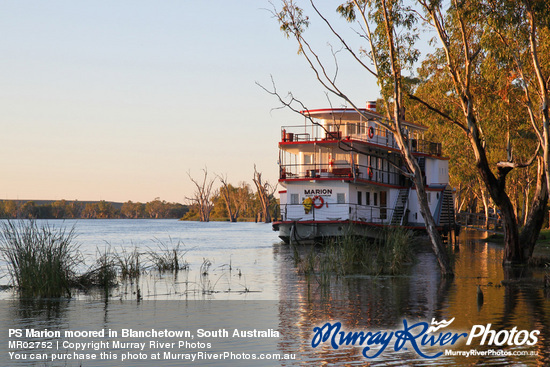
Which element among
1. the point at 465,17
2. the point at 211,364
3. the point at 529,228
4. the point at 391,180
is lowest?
the point at 211,364

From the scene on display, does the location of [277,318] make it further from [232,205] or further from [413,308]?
[232,205]

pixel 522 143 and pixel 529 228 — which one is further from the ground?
pixel 522 143

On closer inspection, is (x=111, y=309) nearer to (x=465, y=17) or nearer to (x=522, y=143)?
(x=465, y=17)

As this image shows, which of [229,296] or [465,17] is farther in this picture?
[465,17]

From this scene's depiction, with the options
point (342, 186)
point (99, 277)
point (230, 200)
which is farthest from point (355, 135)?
point (230, 200)

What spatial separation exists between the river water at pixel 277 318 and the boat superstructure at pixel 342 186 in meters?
15.5

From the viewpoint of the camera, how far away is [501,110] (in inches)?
1007

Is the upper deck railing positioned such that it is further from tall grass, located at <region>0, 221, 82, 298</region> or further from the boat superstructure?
tall grass, located at <region>0, 221, 82, 298</region>

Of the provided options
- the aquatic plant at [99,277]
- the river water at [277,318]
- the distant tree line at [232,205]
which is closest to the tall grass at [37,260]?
the river water at [277,318]

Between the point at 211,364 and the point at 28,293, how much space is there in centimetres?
778

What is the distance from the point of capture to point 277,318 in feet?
43.2

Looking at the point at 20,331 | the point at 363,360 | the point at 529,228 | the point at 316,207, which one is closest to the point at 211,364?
the point at 363,360

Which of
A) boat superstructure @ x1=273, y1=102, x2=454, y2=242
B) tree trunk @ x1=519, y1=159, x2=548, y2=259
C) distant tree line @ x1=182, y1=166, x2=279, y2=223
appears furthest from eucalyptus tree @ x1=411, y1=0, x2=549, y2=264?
distant tree line @ x1=182, y1=166, x2=279, y2=223

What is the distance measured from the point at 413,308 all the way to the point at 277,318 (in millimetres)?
3078
